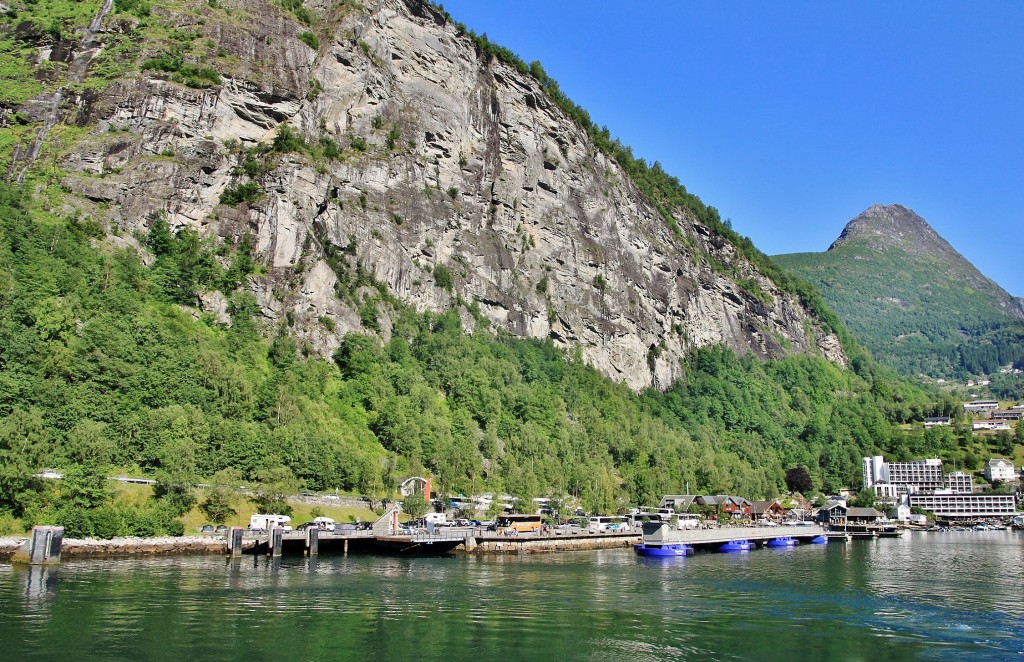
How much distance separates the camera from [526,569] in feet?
219

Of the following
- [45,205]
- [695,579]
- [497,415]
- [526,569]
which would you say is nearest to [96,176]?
[45,205]

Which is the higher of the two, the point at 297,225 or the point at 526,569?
the point at 297,225

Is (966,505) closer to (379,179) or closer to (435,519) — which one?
(435,519)

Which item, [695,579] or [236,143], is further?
[236,143]

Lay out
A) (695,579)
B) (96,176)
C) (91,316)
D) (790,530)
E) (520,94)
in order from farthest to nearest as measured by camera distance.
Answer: (520,94) < (790,530) < (96,176) < (91,316) < (695,579)

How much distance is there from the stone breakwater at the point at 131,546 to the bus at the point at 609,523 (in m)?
49.6

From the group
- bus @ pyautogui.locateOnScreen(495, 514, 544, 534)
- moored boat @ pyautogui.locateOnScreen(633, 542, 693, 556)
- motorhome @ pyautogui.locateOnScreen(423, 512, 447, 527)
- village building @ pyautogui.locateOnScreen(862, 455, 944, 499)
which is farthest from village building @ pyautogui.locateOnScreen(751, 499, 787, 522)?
motorhome @ pyautogui.locateOnScreen(423, 512, 447, 527)

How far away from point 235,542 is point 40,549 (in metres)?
15.5

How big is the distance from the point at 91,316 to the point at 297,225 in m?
37.1

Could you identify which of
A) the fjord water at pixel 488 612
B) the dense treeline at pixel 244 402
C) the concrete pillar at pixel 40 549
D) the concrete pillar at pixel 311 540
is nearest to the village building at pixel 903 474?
the dense treeline at pixel 244 402

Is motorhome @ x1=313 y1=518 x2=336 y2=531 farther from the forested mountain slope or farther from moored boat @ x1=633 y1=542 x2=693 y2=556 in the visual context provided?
moored boat @ x1=633 y1=542 x2=693 y2=556

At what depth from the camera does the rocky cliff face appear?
114000 mm

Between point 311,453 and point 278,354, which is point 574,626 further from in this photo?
point 278,354

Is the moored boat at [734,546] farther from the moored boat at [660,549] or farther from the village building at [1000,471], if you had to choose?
the village building at [1000,471]
